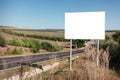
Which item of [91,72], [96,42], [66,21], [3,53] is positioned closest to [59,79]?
[91,72]

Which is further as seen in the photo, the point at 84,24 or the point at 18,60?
the point at 18,60

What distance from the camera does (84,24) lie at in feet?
66.1

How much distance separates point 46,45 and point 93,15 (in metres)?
38.6

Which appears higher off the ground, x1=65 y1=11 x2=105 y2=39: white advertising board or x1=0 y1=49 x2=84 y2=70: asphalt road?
x1=65 y1=11 x2=105 y2=39: white advertising board

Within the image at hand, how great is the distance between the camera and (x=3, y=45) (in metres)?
46.7

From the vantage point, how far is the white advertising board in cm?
1997

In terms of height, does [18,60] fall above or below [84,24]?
below

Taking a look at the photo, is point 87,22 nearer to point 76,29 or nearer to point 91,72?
point 76,29

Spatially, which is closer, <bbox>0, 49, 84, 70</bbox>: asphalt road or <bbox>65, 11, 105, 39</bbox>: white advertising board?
<bbox>0, 49, 84, 70</bbox>: asphalt road

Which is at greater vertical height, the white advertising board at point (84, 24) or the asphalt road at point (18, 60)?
the white advertising board at point (84, 24)

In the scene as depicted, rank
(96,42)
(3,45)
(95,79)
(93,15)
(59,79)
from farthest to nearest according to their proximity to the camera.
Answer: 1. (3,45)
2. (96,42)
3. (93,15)
4. (59,79)
5. (95,79)

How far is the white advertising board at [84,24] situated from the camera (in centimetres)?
1997

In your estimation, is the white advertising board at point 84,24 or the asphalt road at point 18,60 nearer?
the asphalt road at point 18,60

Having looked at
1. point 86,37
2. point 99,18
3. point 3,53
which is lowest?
point 3,53
